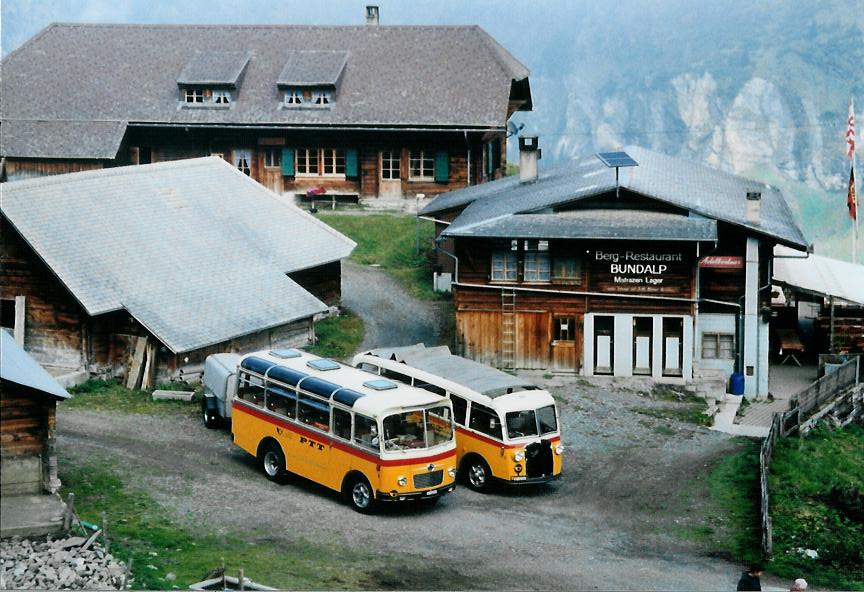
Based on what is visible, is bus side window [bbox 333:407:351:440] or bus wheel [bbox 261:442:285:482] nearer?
bus side window [bbox 333:407:351:440]

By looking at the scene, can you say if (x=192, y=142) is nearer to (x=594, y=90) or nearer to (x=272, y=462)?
(x=272, y=462)

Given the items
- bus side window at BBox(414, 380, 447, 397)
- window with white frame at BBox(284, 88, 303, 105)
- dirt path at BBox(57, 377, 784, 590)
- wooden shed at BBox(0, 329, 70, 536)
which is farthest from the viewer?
window with white frame at BBox(284, 88, 303, 105)

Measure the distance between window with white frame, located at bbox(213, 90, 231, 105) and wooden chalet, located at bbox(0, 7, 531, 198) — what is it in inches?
2.5

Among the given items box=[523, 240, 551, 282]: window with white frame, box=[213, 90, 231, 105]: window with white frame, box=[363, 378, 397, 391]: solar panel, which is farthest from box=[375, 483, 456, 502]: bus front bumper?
box=[213, 90, 231, 105]: window with white frame

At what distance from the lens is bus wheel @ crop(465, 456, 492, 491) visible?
28.1 m

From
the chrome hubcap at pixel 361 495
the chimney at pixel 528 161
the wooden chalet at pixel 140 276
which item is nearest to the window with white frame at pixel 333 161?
the chimney at pixel 528 161

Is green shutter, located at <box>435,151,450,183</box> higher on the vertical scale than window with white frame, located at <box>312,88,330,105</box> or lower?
lower

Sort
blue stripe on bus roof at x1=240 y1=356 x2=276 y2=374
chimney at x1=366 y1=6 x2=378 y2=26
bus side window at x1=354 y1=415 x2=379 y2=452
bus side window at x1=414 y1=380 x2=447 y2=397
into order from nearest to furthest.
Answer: bus side window at x1=354 y1=415 x2=379 y2=452 → blue stripe on bus roof at x1=240 y1=356 x2=276 y2=374 → bus side window at x1=414 y1=380 x2=447 y2=397 → chimney at x1=366 y1=6 x2=378 y2=26

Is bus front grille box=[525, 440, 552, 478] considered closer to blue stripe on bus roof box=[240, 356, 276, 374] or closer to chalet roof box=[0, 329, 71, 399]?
blue stripe on bus roof box=[240, 356, 276, 374]

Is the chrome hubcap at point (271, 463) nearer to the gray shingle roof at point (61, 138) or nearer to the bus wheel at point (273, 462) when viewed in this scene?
the bus wheel at point (273, 462)

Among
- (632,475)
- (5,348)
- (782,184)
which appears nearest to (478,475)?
(632,475)

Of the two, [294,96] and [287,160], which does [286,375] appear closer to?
[287,160]

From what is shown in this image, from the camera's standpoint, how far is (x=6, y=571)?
20391mm

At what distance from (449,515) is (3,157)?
121 ft
